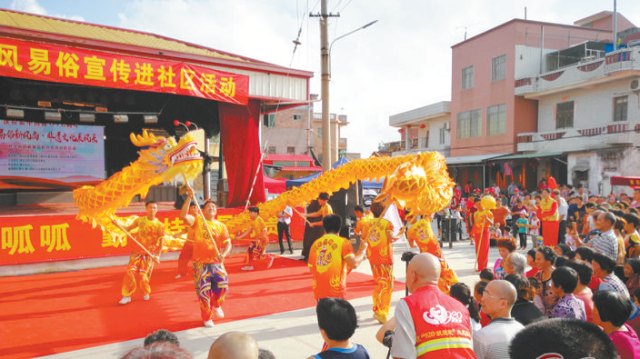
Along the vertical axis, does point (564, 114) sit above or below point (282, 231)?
above

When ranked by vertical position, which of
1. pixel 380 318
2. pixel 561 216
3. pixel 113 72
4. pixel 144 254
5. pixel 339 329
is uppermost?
pixel 113 72

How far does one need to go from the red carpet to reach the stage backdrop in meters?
4.88

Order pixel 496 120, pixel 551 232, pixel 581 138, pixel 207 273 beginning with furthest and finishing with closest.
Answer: pixel 496 120, pixel 581 138, pixel 551 232, pixel 207 273

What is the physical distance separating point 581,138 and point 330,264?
17556 mm

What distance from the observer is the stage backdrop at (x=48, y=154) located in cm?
1118

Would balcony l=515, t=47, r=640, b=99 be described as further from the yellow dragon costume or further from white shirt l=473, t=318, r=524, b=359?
white shirt l=473, t=318, r=524, b=359

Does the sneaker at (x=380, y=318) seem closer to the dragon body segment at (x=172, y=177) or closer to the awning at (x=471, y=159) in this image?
the dragon body segment at (x=172, y=177)

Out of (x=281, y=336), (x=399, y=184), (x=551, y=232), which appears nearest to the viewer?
(x=281, y=336)

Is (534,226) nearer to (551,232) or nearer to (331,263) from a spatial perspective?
(551,232)

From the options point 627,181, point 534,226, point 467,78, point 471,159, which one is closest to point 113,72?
point 534,226

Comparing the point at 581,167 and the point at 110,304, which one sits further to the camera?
the point at 581,167

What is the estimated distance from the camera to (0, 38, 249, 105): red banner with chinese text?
7738 millimetres

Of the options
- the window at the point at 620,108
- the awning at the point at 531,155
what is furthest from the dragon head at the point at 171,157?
the window at the point at 620,108

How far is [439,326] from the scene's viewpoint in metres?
2.25
